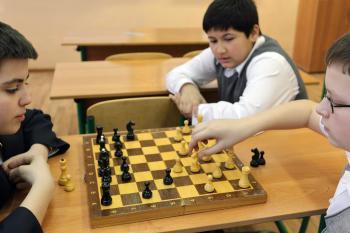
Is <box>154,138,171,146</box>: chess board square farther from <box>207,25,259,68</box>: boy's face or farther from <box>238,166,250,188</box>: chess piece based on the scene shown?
<box>207,25,259,68</box>: boy's face

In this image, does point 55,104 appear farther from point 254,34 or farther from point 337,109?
point 337,109

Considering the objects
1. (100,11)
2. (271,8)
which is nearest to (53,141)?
(100,11)

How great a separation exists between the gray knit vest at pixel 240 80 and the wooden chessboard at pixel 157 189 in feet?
2.30

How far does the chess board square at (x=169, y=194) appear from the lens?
3.53 feet

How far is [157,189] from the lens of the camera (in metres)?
1.11

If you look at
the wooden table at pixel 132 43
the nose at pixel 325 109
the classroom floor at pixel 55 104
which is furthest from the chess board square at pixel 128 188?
the classroom floor at pixel 55 104

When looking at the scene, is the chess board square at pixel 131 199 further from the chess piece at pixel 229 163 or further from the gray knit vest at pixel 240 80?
the gray knit vest at pixel 240 80

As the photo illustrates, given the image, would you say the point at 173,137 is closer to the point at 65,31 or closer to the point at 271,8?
the point at 65,31

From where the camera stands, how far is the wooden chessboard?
1020 millimetres

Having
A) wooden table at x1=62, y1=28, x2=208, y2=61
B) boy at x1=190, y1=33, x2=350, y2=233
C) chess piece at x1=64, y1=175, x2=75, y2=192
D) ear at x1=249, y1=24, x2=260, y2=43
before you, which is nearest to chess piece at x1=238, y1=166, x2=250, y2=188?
boy at x1=190, y1=33, x2=350, y2=233

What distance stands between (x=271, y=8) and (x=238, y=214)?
523 centimetres

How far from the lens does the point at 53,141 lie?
1.35m

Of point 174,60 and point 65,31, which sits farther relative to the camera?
point 65,31

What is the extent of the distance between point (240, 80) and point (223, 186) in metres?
0.92
